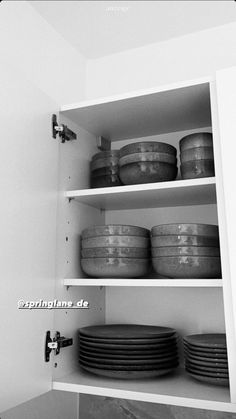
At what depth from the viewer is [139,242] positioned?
1.11 meters

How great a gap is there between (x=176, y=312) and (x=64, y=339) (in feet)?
1.27

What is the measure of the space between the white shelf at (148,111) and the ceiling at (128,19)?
375mm

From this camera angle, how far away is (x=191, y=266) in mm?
989

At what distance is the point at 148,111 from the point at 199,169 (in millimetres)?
261

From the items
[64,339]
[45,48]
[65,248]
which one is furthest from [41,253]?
[45,48]

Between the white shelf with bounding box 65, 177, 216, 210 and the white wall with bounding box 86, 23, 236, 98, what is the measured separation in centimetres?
49

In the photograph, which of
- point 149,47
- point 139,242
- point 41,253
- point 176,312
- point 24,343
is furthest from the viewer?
point 149,47

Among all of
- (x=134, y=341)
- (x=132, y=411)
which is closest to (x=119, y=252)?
(x=134, y=341)

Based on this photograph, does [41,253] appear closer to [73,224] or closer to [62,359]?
[73,224]

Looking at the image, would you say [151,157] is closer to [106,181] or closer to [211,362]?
[106,181]

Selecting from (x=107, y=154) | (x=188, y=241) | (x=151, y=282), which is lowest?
(x=151, y=282)

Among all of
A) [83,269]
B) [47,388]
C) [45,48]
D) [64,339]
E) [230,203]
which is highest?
[45,48]

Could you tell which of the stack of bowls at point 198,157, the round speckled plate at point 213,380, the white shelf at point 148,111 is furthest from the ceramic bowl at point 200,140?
the round speckled plate at point 213,380

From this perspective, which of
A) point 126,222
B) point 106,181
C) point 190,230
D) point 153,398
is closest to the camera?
point 153,398
